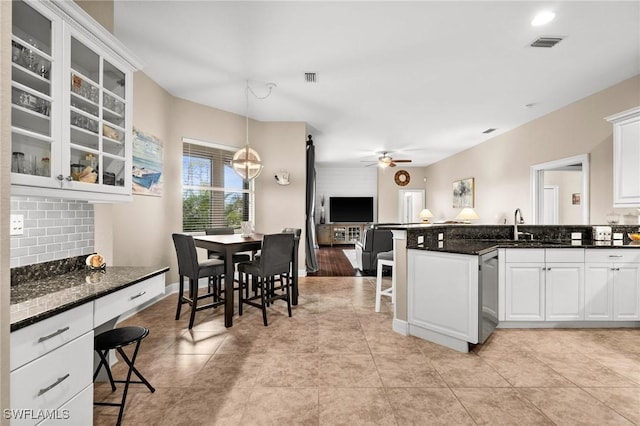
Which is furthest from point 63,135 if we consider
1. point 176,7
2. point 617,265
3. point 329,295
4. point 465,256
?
point 617,265

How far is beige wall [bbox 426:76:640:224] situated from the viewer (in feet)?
12.2

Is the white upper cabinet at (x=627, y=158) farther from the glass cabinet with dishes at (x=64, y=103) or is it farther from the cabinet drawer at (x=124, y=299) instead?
the glass cabinet with dishes at (x=64, y=103)

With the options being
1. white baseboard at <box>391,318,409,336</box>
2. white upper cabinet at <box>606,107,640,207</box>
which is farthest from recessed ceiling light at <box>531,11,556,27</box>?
white baseboard at <box>391,318,409,336</box>

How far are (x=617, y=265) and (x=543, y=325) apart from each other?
3.15 feet

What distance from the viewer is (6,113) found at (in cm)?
77

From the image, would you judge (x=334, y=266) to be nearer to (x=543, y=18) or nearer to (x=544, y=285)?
(x=544, y=285)

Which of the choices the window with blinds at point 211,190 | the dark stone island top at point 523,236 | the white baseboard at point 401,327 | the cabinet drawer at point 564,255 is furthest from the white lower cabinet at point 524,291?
the window with blinds at point 211,190

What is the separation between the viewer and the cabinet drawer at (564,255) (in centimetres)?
294

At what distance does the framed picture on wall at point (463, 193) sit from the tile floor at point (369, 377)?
4.44 m

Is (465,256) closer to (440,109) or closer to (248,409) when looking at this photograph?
(248,409)

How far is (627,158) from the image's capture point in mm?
3113

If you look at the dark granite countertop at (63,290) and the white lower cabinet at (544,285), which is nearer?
the dark granite countertop at (63,290)

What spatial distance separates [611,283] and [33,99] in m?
4.81

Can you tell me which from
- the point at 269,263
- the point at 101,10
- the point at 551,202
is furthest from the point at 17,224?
the point at 551,202
